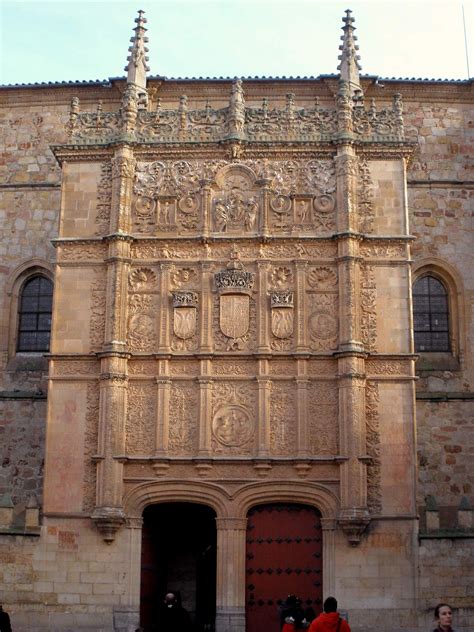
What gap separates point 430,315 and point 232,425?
8.09 m

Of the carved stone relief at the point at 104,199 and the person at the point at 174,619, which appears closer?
the person at the point at 174,619

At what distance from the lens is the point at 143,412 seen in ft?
73.8


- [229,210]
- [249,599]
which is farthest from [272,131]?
[249,599]

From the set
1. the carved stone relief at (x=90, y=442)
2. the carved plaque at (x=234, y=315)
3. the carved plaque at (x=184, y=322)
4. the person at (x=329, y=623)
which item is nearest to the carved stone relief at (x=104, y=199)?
the carved plaque at (x=184, y=322)

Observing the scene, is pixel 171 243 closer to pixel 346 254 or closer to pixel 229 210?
pixel 229 210

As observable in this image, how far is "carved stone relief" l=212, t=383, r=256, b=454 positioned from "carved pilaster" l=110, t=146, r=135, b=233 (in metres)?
4.39

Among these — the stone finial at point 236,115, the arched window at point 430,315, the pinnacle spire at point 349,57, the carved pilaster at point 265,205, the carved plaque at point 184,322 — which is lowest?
the carved plaque at point 184,322

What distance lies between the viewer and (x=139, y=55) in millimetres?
26906

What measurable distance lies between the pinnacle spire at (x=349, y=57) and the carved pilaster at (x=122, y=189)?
18.2 ft

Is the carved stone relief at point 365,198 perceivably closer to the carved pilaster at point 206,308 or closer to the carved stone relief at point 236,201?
the carved stone relief at point 236,201

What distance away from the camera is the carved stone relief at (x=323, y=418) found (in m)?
22.0

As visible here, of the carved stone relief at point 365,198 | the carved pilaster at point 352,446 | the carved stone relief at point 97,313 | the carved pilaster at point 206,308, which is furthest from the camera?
the carved stone relief at point 365,198

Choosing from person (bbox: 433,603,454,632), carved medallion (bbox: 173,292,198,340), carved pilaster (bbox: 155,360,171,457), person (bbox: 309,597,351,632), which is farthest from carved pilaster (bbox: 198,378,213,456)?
person (bbox: 433,603,454,632)

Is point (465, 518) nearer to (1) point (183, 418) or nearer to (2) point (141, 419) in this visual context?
(1) point (183, 418)
